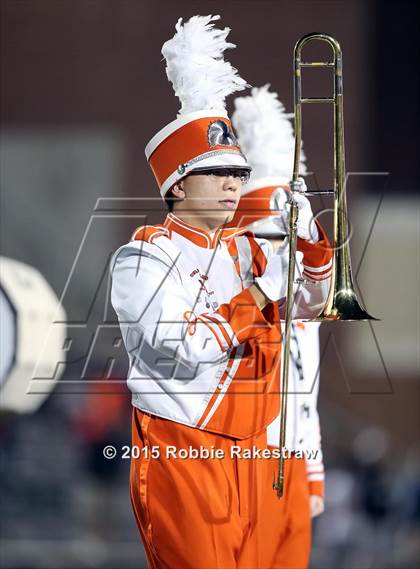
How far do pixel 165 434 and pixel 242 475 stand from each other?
15 cm

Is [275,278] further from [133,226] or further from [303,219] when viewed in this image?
[133,226]

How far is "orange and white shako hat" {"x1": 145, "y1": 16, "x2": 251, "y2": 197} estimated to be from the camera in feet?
6.49

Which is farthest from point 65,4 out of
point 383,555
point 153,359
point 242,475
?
point 383,555

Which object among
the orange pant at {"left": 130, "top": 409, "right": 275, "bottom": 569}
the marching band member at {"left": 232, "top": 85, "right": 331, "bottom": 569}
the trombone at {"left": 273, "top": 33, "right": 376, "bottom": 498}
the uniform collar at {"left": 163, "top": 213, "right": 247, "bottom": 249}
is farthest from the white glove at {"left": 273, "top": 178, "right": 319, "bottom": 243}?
the orange pant at {"left": 130, "top": 409, "right": 275, "bottom": 569}

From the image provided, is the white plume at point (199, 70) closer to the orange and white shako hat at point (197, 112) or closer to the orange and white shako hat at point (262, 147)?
the orange and white shako hat at point (197, 112)

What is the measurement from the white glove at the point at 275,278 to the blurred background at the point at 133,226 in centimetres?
52

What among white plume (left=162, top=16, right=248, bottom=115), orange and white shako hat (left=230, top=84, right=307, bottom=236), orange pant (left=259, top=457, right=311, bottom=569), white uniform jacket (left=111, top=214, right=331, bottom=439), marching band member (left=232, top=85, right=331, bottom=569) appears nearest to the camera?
white uniform jacket (left=111, top=214, right=331, bottom=439)

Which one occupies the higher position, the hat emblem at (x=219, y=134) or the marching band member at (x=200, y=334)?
the hat emblem at (x=219, y=134)

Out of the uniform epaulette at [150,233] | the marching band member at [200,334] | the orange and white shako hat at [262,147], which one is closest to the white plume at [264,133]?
the orange and white shako hat at [262,147]

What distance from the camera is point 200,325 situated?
1.89 meters

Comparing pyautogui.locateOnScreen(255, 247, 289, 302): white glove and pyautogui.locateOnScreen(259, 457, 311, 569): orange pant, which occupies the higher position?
pyautogui.locateOnScreen(255, 247, 289, 302): white glove

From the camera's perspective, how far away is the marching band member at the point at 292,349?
2.27 meters

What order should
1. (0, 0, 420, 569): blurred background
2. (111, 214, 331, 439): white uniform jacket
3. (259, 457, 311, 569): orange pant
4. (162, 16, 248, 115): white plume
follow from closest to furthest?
(111, 214, 331, 439): white uniform jacket < (162, 16, 248, 115): white plume < (259, 457, 311, 569): orange pant < (0, 0, 420, 569): blurred background

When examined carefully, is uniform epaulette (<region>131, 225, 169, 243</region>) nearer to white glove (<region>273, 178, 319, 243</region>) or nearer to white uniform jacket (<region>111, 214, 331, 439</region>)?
white uniform jacket (<region>111, 214, 331, 439</region>)
